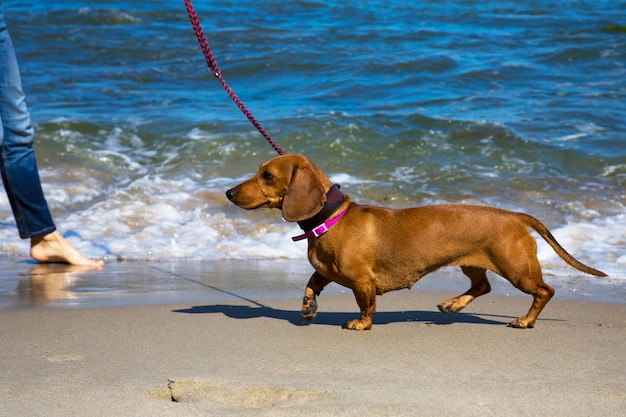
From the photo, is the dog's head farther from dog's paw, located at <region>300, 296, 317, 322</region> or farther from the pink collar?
dog's paw, located at <region>300, 296, 317, 322</region>

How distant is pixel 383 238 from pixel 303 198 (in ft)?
1.49

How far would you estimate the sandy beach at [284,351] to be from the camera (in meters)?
2.91

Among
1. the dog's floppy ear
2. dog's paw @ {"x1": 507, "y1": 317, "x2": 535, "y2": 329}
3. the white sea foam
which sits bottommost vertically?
the white sea foam

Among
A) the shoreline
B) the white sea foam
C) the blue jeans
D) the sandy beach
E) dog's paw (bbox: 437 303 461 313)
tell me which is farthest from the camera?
Answer: the white sea foam

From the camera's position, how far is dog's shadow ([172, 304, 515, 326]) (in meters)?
4.29

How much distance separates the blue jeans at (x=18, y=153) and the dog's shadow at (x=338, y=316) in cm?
153

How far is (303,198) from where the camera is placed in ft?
13.1

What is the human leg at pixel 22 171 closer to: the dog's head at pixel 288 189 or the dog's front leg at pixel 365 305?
the dog's head at pixel 288 189

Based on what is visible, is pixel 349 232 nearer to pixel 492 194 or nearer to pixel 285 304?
pixel 285 304

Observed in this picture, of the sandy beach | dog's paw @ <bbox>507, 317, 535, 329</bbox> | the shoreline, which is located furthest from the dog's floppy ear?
dog's paw @ <bbox>507, 317, 535, 329</bbox>

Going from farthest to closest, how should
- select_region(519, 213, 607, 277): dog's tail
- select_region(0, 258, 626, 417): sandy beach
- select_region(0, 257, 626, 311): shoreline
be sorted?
select_region(0, 257, 626, 311): shoreline, select_region(519, 213, 607, 277): dog's tail, select_region(0, 258, 626, 417): sandy beach

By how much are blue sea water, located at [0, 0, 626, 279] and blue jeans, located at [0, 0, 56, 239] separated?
0.74 meters

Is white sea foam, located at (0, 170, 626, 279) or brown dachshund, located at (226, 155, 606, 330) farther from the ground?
brown dachshund, located at (226, 155, 606, 330)

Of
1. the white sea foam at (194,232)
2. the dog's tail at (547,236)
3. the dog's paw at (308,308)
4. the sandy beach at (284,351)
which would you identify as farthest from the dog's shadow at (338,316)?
the white sea foam at (194,232)
